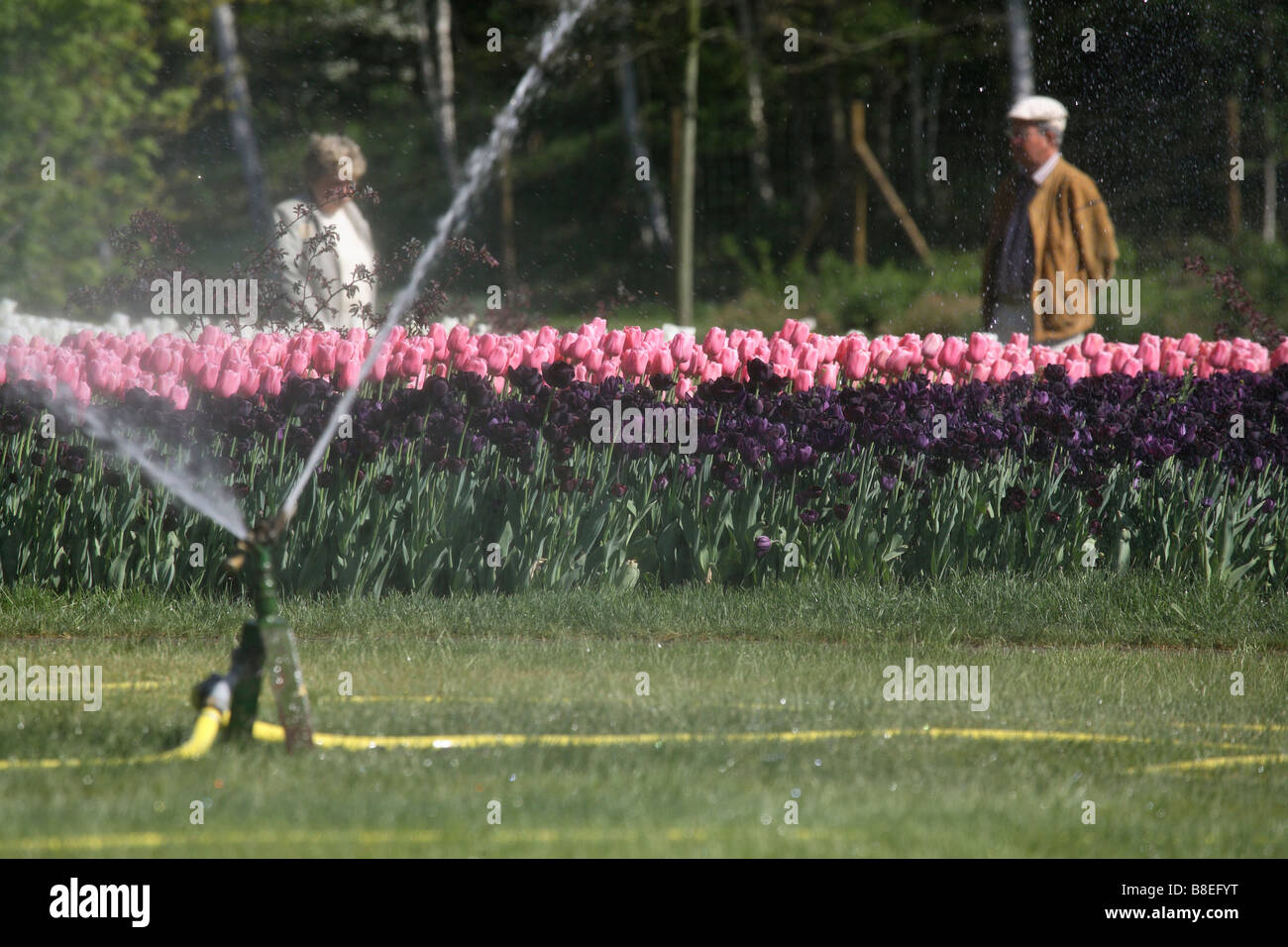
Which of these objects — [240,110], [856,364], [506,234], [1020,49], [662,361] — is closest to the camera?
[662,361]

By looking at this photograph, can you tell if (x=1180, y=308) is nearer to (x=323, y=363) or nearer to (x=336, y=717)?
(x=323, y=363)

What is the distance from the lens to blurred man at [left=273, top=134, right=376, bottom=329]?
9.32 m

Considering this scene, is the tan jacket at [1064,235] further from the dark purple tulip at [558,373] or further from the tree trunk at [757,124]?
the tree trunk at [757,124]

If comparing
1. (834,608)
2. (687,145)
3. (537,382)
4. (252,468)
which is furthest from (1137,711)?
(687,145)

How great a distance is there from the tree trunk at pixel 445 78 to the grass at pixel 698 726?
22.3 metres

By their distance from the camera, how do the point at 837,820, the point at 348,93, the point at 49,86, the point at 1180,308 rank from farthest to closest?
1. the point at 348,93
2. the point at 1180,308
3. the point at 49,86
4. the point at 837,820

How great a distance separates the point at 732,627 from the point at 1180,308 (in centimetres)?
1501

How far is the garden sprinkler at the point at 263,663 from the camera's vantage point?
13.3ft

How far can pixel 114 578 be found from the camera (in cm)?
656

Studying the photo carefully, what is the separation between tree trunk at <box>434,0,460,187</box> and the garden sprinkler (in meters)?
24.2

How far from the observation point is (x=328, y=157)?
9.26 m

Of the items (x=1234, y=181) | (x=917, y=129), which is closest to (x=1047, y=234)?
(x=1234, y=181)

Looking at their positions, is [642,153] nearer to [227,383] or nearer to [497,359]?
[497,359]

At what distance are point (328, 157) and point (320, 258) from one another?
0.78 metres
